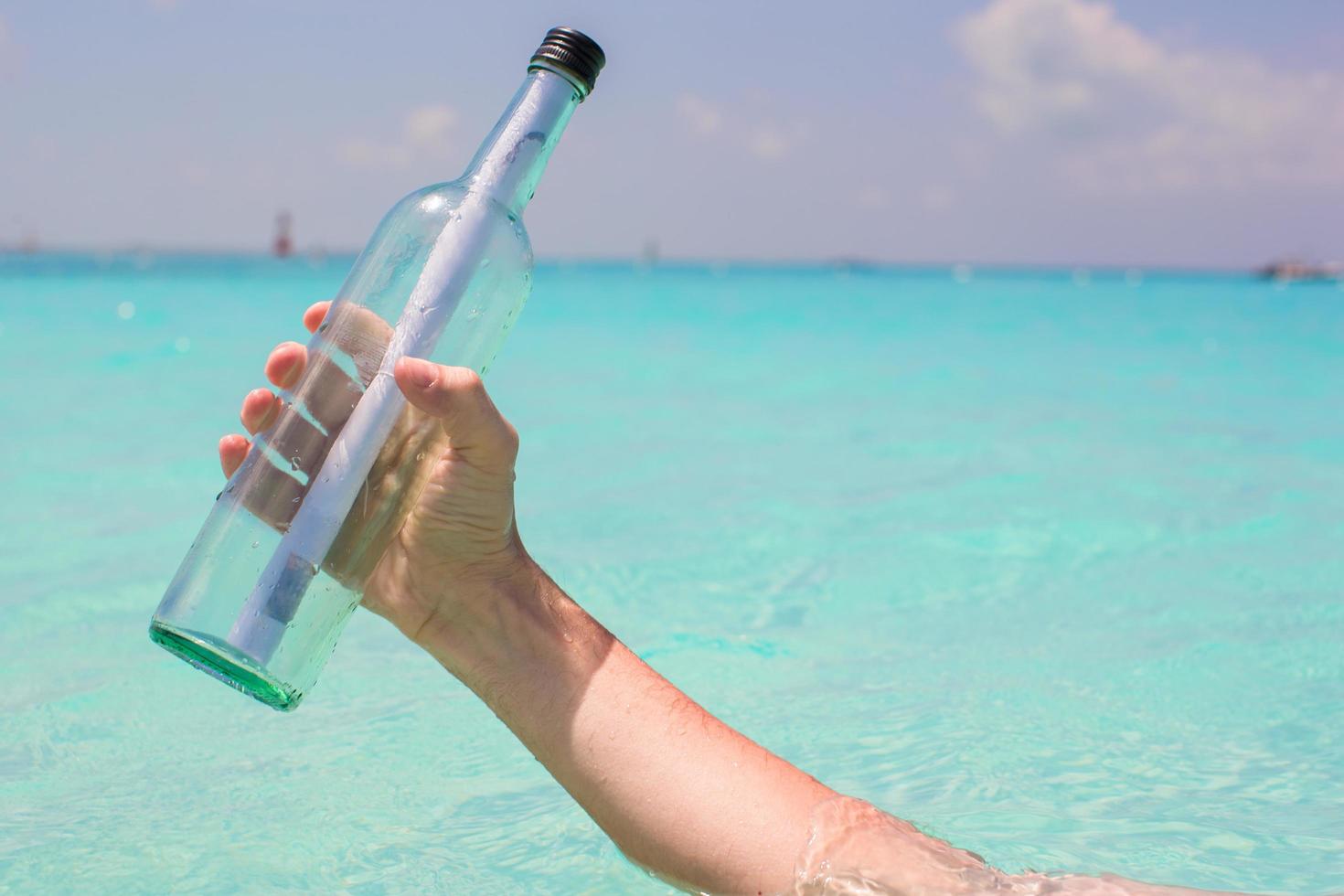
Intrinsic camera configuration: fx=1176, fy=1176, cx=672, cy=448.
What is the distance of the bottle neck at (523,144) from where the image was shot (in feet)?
5.29

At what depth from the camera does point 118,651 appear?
2.86 m

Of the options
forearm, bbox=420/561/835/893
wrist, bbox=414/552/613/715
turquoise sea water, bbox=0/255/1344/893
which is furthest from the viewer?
turquoise sea water, bbox=0/255/1344/893

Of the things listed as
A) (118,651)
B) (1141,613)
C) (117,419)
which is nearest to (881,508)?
(1141,613)

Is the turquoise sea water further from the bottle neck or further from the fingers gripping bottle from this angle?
the bottle neck

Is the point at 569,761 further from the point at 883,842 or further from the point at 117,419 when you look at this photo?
the point at 117,419

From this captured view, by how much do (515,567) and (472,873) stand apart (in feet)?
1.63

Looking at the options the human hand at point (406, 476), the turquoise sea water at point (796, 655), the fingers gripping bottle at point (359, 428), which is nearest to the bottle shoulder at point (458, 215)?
the fingers gripping bottle at point (359, 428)

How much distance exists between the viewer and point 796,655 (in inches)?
115

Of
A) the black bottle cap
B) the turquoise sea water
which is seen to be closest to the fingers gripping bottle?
the black bottle cap

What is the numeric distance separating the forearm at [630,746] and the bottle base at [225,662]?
278mm

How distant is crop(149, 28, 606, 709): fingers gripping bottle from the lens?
146 centimetres

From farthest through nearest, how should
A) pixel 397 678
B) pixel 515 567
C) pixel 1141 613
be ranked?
pixel 1141 613 < pixel 397 678 < pixel 515 567

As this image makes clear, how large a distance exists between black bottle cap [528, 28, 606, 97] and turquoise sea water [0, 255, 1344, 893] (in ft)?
3.71

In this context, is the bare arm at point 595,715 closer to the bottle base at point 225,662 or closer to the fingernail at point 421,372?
the fingernail at point 421,372
